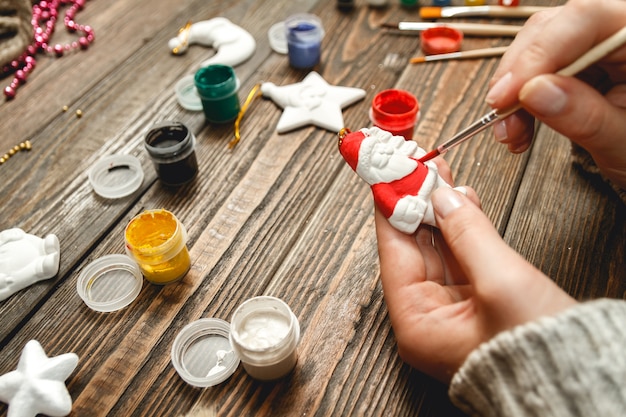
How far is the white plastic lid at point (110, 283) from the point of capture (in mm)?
983

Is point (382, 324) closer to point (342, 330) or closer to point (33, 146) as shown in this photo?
point (342, 330)

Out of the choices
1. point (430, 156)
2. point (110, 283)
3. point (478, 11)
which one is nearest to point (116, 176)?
point (110, 283)

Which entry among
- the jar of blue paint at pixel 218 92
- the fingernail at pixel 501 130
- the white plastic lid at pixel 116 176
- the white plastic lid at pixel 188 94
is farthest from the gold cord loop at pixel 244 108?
the fingernail at pixel 501 130

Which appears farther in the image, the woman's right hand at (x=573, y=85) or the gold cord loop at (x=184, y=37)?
the gold cord loop at (x=184, y=37)

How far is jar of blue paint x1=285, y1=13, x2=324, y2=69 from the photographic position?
1.41 metres

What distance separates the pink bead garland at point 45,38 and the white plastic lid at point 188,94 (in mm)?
368

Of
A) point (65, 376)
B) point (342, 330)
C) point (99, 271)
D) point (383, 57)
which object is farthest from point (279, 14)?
point (65, 376)

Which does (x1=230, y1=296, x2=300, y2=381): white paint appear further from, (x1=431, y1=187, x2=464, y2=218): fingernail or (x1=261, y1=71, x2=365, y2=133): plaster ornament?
(x1=261, y1=71, x2=365, y2=133): plaster ornament

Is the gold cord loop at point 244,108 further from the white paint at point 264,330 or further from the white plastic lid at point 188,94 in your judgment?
the white paint at point 264,330

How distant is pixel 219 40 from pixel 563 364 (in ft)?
4.05

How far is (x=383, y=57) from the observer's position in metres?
1.47

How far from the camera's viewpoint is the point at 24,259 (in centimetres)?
104

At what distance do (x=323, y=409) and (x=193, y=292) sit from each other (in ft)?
1.08

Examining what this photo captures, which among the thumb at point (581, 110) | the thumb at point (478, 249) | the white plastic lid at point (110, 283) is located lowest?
the white plastic lid at point (110, 283)
